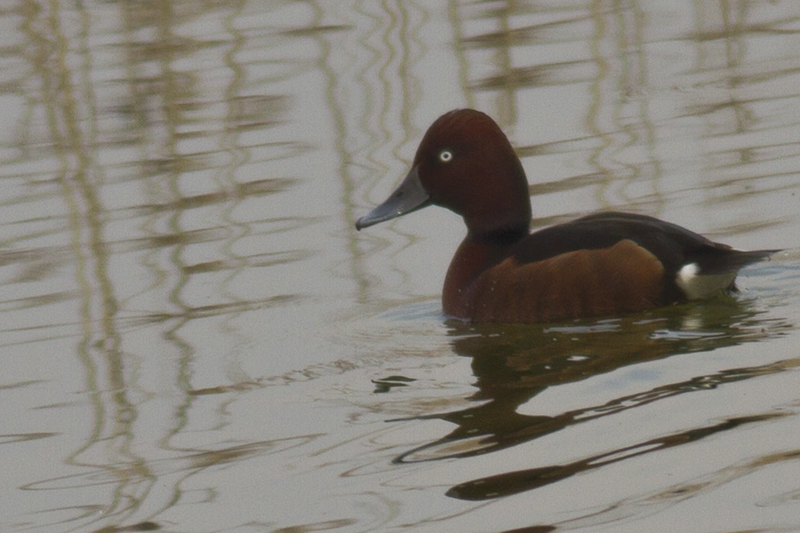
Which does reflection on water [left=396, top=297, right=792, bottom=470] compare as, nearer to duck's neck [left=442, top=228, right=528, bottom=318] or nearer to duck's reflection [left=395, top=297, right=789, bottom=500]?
duck's reflection [left=395, top=297, right=789, bottom=500]

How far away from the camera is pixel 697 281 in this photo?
5742 millimetres

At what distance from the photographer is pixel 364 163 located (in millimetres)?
8383

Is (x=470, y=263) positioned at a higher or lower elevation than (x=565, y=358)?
higher

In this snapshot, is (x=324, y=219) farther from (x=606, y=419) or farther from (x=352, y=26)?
(x=352, y=26)

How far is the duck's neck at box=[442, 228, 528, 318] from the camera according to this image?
6121 mm

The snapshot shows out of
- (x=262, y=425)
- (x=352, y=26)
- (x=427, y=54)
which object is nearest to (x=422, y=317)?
(x=262, y=425)

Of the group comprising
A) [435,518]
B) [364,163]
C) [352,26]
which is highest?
[352,26]

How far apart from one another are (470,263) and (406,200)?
20.2 inches

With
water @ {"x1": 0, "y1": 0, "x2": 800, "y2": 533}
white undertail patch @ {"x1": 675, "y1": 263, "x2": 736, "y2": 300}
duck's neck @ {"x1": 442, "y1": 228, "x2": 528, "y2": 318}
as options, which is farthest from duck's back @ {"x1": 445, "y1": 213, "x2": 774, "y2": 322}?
duck's neck @ {"x1": 442, "y1": 228, "x2": 528, "y2": 318}

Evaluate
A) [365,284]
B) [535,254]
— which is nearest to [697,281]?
[535,254]

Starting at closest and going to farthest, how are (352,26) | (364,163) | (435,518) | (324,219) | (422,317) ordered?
(435,518)
(422,317)
(324,219)
(364,163)
(352,26)

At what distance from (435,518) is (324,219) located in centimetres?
390

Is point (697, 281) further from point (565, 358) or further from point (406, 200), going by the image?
point (406, 200)

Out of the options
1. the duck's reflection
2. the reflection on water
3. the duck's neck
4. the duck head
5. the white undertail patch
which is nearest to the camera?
the duck's reflection
